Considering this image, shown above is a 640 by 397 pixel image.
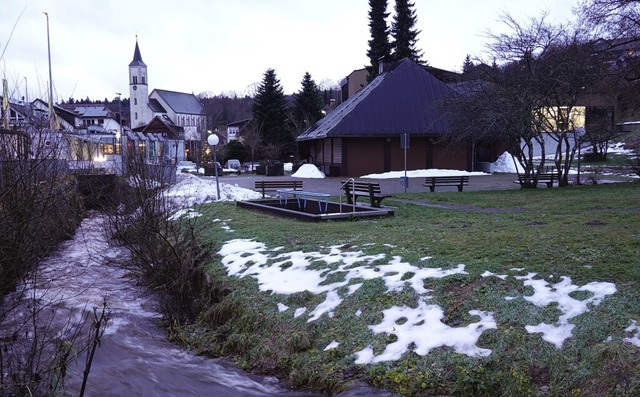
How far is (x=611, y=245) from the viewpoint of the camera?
8328mm

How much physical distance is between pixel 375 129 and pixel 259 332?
3138cm

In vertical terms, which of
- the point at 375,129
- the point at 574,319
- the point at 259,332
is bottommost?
the point at 259,332

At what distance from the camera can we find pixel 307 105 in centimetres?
5622

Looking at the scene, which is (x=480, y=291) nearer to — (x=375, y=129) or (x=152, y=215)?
(x=152, y=215)

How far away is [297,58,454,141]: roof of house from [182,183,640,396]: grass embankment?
26342 millimetres

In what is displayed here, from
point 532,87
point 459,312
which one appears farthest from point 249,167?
point 459,312

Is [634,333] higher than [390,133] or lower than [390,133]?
lower

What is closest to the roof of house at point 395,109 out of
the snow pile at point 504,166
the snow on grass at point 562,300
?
the snow pile at point 504,166

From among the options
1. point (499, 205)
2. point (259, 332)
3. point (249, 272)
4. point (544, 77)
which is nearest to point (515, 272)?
point (259, 332)

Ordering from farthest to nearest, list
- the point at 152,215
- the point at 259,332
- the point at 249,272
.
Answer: the point at 152,215 < the point at 249,272 < the point at 259,332

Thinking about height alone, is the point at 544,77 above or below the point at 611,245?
above

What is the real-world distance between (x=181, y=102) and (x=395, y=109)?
8964 cm

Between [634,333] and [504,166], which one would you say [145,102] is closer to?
[504,166]

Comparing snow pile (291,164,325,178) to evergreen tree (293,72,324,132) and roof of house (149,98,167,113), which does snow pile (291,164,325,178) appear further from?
roof of house (149,98,167,113)
